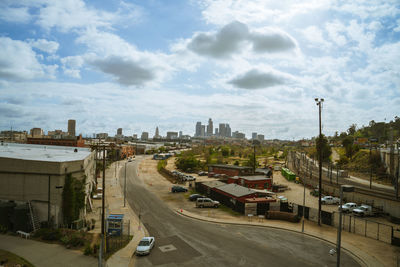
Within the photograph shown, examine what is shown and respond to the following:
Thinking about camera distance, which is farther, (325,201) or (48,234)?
(325,201)

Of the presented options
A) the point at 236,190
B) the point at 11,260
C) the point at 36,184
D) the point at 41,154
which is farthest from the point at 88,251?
the point at 236,190

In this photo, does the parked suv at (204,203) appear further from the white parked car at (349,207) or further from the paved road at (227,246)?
the white parked car at (349,207)

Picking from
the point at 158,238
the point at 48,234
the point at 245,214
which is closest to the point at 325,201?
the point at 245,214

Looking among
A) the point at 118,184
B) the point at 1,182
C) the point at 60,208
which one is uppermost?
the point at 1,182

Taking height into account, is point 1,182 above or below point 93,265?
above

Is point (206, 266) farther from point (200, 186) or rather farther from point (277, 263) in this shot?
point (200, 186)

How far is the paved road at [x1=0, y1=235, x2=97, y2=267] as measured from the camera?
18.0 meters

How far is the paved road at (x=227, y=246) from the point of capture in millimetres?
19281

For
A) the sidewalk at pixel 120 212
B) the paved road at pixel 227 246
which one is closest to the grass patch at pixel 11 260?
the sidewalk at pixel 120 212

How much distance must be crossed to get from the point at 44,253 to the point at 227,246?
1594cm

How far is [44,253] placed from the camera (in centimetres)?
1950

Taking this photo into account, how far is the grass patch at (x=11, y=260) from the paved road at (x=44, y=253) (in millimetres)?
344

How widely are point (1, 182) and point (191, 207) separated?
24575 mm

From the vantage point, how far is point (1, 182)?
26.1m
